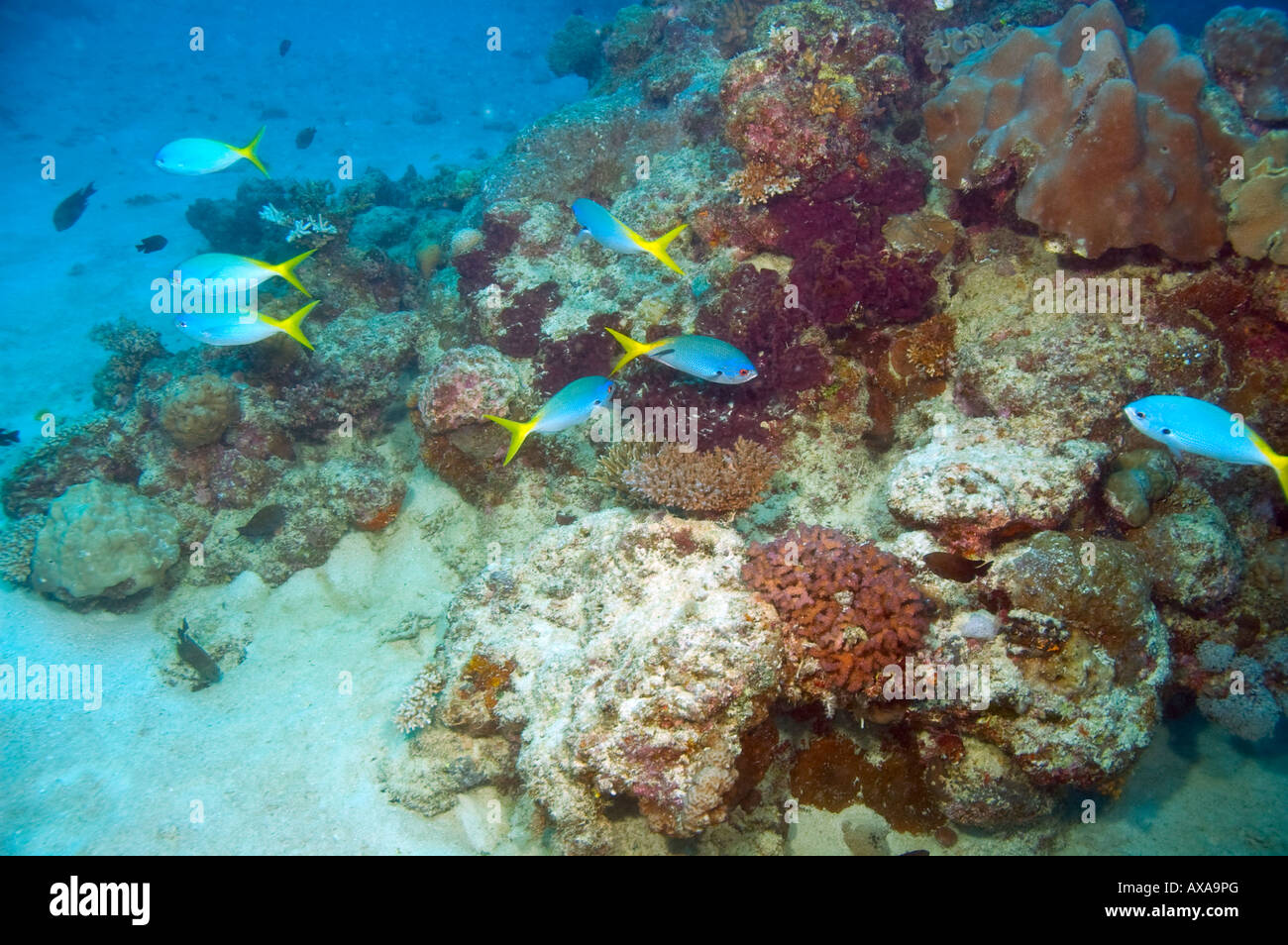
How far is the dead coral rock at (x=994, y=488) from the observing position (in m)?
3.95

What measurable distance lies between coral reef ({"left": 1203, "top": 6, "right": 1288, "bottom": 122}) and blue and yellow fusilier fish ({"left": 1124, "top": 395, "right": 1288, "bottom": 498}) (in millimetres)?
5747

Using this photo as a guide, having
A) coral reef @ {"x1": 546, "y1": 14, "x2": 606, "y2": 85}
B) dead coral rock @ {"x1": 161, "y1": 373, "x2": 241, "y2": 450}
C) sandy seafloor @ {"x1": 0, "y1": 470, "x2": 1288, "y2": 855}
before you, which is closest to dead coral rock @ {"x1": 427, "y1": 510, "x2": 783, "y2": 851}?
sandy seafloor @ {"x1": 0, "y1": 470, "x2": 1288, "y2": 855}

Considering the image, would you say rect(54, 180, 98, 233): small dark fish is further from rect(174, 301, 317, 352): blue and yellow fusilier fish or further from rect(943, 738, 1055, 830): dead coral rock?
rect(943, 738, 1055, 830): dead coral rock

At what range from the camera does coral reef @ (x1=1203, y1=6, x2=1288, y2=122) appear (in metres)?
6.20

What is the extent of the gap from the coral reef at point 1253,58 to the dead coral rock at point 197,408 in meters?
12.2

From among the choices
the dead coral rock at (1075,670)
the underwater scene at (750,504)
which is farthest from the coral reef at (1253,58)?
the dead coral rock at (1075,670)

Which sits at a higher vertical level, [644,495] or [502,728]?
[644,495]

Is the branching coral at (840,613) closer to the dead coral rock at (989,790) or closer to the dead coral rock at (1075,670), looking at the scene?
the dead coral rock at (1075,670)

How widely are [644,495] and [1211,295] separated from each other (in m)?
5.28

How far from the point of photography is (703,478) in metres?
4.55

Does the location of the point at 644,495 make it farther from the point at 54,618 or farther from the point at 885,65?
the point at 54,618

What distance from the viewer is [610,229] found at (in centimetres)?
454
